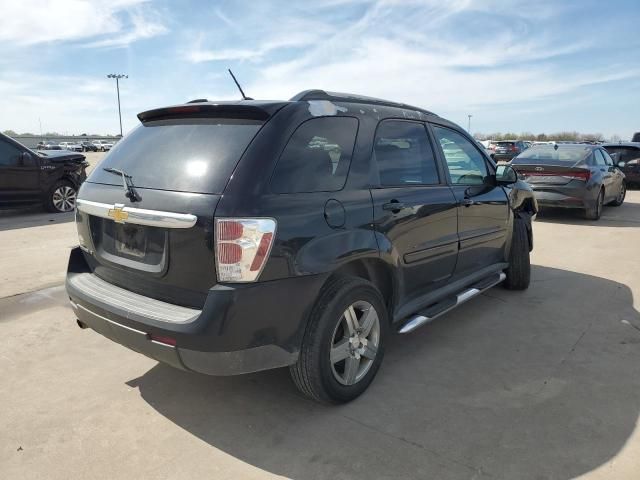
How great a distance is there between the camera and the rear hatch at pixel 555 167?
9875 millimetres

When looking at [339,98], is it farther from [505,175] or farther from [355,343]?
[505,175]

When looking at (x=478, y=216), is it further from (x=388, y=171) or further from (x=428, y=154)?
(x=388, y=171)

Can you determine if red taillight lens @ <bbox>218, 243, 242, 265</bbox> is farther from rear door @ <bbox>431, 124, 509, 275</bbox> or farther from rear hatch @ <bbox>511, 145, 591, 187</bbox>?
rear hatch @ <bbox>511, 145, 591, 187</bbox>

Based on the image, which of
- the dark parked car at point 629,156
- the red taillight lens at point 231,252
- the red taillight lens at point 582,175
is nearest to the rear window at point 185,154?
the red taillight lens at point 231,252

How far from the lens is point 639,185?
16.8 meters

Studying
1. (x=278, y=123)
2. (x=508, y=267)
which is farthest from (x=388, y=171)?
(x=508, y=267)

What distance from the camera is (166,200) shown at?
266 cm

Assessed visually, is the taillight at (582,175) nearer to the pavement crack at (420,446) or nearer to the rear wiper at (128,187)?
the pavement crack at (420,446)

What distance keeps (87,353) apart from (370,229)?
2.36m

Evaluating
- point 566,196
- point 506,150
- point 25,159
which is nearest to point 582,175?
point 566,196

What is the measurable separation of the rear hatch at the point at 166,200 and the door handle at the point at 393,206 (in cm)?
95

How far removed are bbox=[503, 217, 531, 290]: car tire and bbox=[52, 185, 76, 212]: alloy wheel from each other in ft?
30.6

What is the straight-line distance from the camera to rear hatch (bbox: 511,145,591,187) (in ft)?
32.4

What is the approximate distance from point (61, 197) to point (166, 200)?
959 cm
